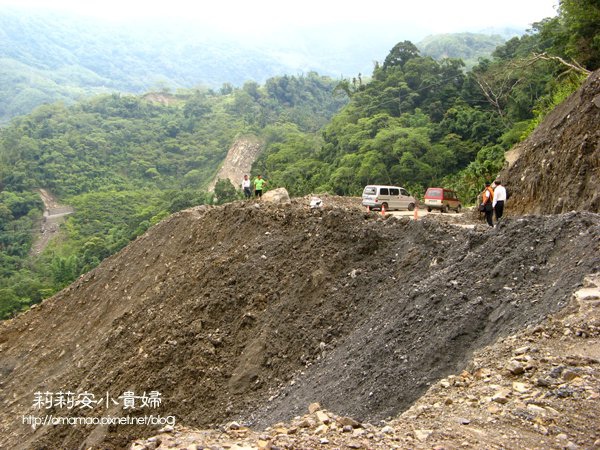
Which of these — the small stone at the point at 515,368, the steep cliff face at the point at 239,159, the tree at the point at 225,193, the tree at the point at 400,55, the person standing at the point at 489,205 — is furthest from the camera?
the steep cliff face at the point at 239,159

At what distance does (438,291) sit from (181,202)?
4413 centimetres

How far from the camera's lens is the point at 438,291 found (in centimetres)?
761

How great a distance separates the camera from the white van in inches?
859

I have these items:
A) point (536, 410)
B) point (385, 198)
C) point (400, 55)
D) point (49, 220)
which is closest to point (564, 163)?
point (385, 198)

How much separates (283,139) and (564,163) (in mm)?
60706

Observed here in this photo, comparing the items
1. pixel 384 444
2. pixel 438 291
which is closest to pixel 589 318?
pixel 438 291

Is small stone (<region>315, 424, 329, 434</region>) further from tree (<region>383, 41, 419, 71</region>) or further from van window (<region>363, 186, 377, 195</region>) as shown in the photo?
tree (<region>383, 41, 419, 71</region>)

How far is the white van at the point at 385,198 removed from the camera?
21.8 metres

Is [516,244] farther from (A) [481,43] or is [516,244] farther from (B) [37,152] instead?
(A) [481,43]

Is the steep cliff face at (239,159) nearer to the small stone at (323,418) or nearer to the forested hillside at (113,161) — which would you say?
the forested hillside at (113,161)

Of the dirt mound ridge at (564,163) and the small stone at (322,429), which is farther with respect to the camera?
the dirt mound ridge at (564,163)

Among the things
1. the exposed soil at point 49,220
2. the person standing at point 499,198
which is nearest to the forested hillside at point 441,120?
the person standing at point 499,198

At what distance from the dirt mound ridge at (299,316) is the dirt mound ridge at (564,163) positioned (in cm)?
460

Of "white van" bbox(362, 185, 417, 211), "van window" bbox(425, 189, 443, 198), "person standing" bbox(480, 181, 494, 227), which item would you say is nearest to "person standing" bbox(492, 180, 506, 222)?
"person standing" bbox(480, 181, 494, 227)
